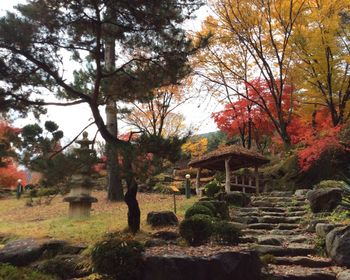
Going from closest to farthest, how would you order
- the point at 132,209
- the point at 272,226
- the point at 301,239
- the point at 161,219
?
the point at 301,239
the point at 132,209
the point at 272,226
the point at 161,219

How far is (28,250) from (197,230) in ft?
11.5

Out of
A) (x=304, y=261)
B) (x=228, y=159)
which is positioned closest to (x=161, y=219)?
(x=304, y=261)

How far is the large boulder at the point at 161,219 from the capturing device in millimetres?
10645

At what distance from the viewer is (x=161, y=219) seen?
10.7 m

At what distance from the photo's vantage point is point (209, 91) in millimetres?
21688

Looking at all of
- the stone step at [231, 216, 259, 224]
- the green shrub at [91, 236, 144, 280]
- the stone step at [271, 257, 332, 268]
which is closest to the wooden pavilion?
the stone step at [231, 216, 259, 224]

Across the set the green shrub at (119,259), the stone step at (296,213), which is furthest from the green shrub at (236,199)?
the green shrub at (119,259)

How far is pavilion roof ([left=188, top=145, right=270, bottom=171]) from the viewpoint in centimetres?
1570

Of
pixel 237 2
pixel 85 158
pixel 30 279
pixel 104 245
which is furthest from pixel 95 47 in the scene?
pixel 237 2

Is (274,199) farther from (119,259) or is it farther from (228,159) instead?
(119,259)

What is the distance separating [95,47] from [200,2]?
7.52ft

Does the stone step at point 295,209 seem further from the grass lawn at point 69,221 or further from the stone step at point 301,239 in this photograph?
the grass lawn at point 69,221

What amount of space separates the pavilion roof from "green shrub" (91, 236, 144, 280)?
970cm

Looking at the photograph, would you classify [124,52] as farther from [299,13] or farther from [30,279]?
[299,13]
